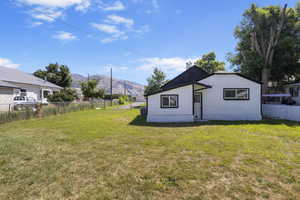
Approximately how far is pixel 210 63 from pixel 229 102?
20.3m

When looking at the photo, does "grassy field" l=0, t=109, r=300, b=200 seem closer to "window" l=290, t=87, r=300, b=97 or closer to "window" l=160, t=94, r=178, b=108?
"window" l=160, t=94, r=178, b=108

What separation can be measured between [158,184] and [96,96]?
26.4 metres

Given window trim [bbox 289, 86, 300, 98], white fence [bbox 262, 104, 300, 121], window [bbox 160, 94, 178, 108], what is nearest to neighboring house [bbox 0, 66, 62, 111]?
window [bbox 160, 94, 178, 108]

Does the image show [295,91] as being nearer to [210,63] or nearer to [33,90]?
[210,63]

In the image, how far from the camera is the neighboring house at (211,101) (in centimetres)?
1076

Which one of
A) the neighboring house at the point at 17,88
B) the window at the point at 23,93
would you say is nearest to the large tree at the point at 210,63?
the neighboring house at the point at 17,88

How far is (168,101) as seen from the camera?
1080 centimetres

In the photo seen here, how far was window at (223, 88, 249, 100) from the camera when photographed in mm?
11414

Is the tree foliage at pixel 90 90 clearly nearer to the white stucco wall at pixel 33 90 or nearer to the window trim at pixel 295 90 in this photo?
the white stucco wall at pixel 33 90

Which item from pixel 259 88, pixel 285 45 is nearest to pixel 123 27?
pixel 259 88

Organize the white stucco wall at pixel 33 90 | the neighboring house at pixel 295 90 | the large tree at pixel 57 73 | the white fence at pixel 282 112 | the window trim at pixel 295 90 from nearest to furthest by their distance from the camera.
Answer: the white fence at pixel 282 112 → the neighboring house at pixel 295 90 → the window trim at pixel 295 90 → the white stucco wall at pixel 33 90 → the large tree at pixel 57 73

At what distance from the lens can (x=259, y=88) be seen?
Result: 449 inches

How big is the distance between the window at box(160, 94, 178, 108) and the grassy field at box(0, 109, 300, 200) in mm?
5004

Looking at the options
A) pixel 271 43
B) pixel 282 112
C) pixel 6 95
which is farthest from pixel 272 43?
pixel 6 95
